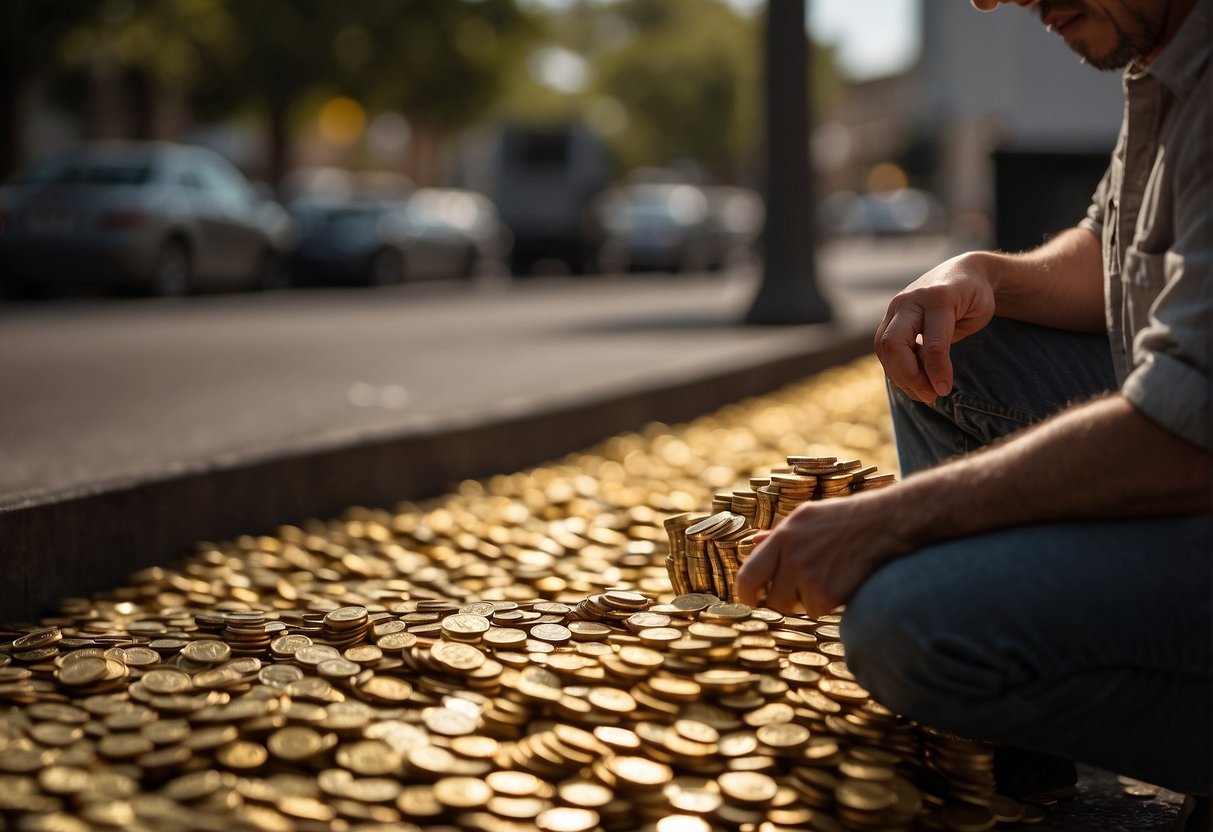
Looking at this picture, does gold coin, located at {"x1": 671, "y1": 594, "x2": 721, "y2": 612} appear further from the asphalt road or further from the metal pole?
the metal pole

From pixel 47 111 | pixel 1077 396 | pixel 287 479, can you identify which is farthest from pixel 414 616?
pixel 47 111

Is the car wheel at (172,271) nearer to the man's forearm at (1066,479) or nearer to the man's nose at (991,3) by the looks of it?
the man's nose at (991,3)

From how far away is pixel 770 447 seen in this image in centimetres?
571

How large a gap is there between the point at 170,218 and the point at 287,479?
11192mm

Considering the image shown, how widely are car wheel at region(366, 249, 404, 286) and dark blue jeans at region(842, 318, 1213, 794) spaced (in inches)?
704

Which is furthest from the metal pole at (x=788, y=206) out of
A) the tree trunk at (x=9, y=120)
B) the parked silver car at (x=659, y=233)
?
the parked silver car at (x=659, y=233)

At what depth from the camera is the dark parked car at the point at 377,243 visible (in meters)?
19.0

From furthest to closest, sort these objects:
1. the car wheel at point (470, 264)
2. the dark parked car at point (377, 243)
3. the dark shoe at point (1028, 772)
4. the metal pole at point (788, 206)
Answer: the car wheel at point (470, 264)
the dark parked car at point (377, 243)
the metal pole at point (788, 206)
the dark shoe at point (1028, 772)

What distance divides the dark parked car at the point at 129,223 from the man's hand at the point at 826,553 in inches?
525

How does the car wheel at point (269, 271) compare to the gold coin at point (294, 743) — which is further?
the car wheel at point (269, 271)

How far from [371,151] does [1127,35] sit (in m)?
55.7

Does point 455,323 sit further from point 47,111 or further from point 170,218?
point 47,111

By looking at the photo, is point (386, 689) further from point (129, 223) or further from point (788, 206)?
point (129, 223)

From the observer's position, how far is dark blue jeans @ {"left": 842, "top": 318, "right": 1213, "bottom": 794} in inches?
71.1
